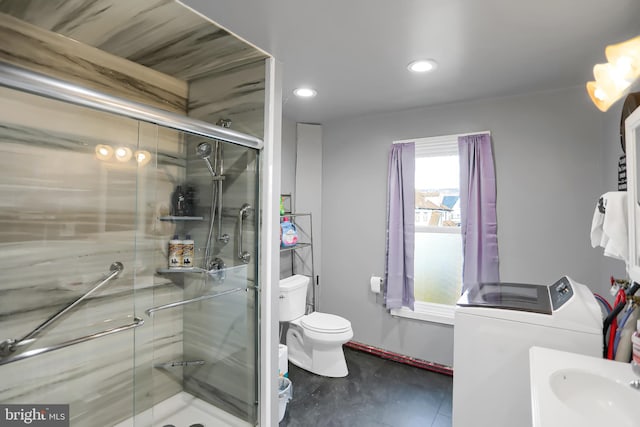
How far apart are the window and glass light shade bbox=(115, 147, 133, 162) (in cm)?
235

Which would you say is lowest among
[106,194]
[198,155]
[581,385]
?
[581,385]

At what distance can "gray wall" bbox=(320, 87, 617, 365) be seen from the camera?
2.34 m

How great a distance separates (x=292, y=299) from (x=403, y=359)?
121 centimetres

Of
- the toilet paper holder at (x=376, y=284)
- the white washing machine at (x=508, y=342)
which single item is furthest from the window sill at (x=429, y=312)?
the white washing machine at (x=508, y=342)

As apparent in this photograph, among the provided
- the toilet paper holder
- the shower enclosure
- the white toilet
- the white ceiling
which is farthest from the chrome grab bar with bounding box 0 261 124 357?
the toilet paper holder

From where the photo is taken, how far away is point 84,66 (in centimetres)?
174

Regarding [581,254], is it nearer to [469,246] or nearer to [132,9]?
[469,246]

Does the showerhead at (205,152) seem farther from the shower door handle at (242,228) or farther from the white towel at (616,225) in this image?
the white towel at (616,225)

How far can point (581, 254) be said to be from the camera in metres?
2.33

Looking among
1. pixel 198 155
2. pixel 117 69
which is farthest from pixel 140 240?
pixel 117 69

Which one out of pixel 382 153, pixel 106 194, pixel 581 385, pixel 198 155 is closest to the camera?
pixel 581 385

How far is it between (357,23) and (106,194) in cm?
164

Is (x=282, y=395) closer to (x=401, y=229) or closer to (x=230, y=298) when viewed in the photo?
(x=230, y=298)

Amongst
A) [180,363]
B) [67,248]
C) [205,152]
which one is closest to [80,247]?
[67,248]
